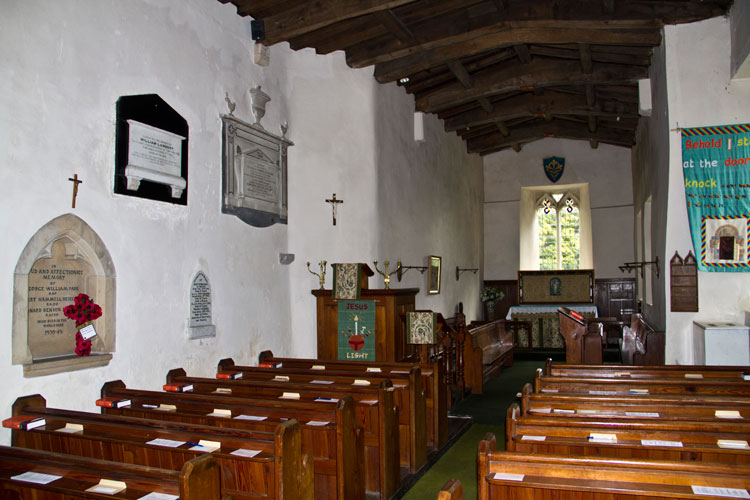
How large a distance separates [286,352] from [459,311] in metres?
5.31

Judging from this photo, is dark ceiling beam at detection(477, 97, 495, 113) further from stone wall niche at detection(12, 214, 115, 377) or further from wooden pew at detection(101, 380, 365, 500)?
wooden pew at detection(101, 380, 365, 500)

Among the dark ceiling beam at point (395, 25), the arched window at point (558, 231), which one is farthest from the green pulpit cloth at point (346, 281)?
the arched window at point (558, 231)

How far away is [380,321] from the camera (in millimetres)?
5449

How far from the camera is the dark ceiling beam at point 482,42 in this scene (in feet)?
20.0

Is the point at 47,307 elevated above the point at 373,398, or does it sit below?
above

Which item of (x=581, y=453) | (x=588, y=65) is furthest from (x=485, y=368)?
(x=581, y=453)

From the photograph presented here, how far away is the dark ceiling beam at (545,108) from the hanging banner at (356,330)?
5329 millimetres

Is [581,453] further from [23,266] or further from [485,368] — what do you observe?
[485,368]

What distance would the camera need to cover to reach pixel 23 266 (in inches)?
125

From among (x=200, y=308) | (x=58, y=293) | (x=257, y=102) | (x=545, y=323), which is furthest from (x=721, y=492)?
(x=545, y=323)

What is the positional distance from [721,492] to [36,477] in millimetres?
2387

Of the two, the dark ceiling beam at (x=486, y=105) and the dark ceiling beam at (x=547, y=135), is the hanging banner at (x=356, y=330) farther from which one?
the dark ceiling beam at (x=547, y=135)

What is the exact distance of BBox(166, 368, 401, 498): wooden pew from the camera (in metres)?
3.52

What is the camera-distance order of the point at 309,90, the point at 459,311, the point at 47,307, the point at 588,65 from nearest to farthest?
the point at 47,307 → the point at 309,90 → the point at 588,65 → the point at 459,311
